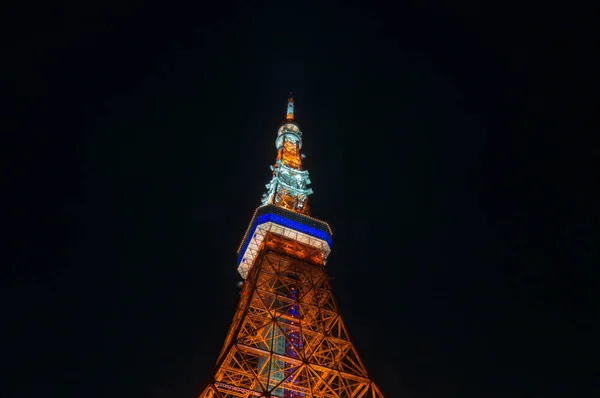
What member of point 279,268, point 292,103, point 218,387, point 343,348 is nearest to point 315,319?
point 343,348

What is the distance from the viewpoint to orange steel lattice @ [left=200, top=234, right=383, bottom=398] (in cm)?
1850

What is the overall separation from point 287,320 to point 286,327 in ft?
7.59

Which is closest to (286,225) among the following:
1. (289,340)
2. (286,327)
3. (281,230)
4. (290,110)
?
(281,230)

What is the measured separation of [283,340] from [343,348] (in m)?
5.02

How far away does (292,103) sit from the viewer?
48125mm

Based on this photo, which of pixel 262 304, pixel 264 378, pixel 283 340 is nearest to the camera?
pixel 264 378

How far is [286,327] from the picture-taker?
23.0m

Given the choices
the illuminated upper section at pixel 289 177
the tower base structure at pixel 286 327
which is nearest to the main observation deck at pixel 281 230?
the tower base structure at pixel 286 327

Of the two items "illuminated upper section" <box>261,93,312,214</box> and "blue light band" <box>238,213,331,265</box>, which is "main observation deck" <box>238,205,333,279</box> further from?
"illuminated upper section" <box>261,93,312,214</box>

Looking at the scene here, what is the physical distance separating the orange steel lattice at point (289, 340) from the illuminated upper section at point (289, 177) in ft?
17.0

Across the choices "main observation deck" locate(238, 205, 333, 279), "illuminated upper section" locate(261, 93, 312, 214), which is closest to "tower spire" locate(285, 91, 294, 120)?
"illuminated upper section" locate(261, 93, 312, 214)

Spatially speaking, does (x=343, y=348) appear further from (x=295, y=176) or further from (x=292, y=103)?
(x=292, y=103)

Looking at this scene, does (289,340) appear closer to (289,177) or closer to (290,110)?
(289,177)

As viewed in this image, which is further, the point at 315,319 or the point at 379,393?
the point at 315,319
